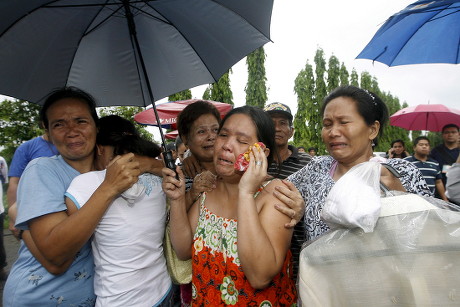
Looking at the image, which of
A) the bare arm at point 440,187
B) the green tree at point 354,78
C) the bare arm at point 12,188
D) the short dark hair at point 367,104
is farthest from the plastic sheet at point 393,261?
the green tree at point 354,78

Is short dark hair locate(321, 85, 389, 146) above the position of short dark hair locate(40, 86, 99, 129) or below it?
below

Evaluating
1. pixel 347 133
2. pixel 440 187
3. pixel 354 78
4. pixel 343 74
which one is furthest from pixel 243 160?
pixel 354 78

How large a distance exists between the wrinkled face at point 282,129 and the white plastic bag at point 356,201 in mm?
2211

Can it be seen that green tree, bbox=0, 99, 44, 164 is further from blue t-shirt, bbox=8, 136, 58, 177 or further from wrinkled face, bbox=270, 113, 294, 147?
wrinkled face, bbox=270, 113, 294, 147

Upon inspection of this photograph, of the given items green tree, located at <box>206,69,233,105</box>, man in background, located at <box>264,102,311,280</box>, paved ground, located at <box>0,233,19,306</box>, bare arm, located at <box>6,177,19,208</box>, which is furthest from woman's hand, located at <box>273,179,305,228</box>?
green tree, located at <box>206,69,233,105</box>

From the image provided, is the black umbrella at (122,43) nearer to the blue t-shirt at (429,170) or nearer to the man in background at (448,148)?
the blue t-shirt at (429,170)

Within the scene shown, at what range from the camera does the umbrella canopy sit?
6.20 feet

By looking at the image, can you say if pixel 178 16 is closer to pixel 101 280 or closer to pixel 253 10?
pixel 253 10

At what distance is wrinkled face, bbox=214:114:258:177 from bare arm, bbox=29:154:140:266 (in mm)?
487

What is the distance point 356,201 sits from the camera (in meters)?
1.08

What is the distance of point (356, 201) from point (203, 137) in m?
1.68

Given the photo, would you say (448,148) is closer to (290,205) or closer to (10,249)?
(290,205)

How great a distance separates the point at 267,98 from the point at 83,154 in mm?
21000

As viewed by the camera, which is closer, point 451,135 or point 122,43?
point 122,43
